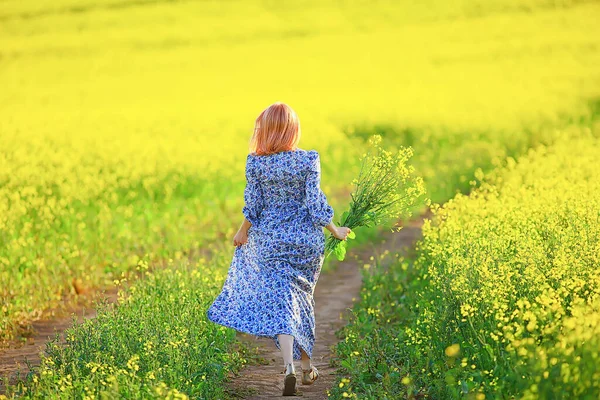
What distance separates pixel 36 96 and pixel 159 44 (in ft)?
22.2

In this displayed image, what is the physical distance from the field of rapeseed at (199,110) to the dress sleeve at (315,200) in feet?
3.59

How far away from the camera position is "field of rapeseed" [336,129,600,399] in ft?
14.5

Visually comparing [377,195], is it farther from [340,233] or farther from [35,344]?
[35,344]

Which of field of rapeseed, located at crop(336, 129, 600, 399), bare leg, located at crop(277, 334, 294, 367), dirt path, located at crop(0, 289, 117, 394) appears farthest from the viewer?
dirt path, located at crop(0, 289, 117, 394)

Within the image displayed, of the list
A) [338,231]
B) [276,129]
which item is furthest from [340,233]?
[276,129]

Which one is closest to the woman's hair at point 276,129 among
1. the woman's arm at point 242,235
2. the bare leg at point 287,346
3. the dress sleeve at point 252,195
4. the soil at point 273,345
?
the dress sleeve at point 252,195

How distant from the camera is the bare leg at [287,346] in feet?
19.4

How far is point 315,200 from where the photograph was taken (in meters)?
6.01

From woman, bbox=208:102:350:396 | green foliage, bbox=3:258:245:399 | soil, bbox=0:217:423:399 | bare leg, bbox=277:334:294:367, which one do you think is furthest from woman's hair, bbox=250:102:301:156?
soil, bbox=0:217:423:399

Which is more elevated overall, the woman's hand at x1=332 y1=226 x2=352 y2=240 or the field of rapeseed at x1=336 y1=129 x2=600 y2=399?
the woman's hand at x1=332 y1=226 x2=352 y2=240

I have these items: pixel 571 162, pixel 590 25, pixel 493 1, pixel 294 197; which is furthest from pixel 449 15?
pixel 294 197

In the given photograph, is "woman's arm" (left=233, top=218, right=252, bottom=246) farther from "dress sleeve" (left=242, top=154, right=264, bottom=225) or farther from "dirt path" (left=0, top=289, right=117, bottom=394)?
"dirt path" (left=0, top=289, right=117, bottom=394)

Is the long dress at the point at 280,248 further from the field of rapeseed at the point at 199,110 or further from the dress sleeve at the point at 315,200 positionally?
the field of rapeseed at the point at 199,110

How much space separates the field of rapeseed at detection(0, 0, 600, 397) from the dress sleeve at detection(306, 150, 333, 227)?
1094 millimetres
